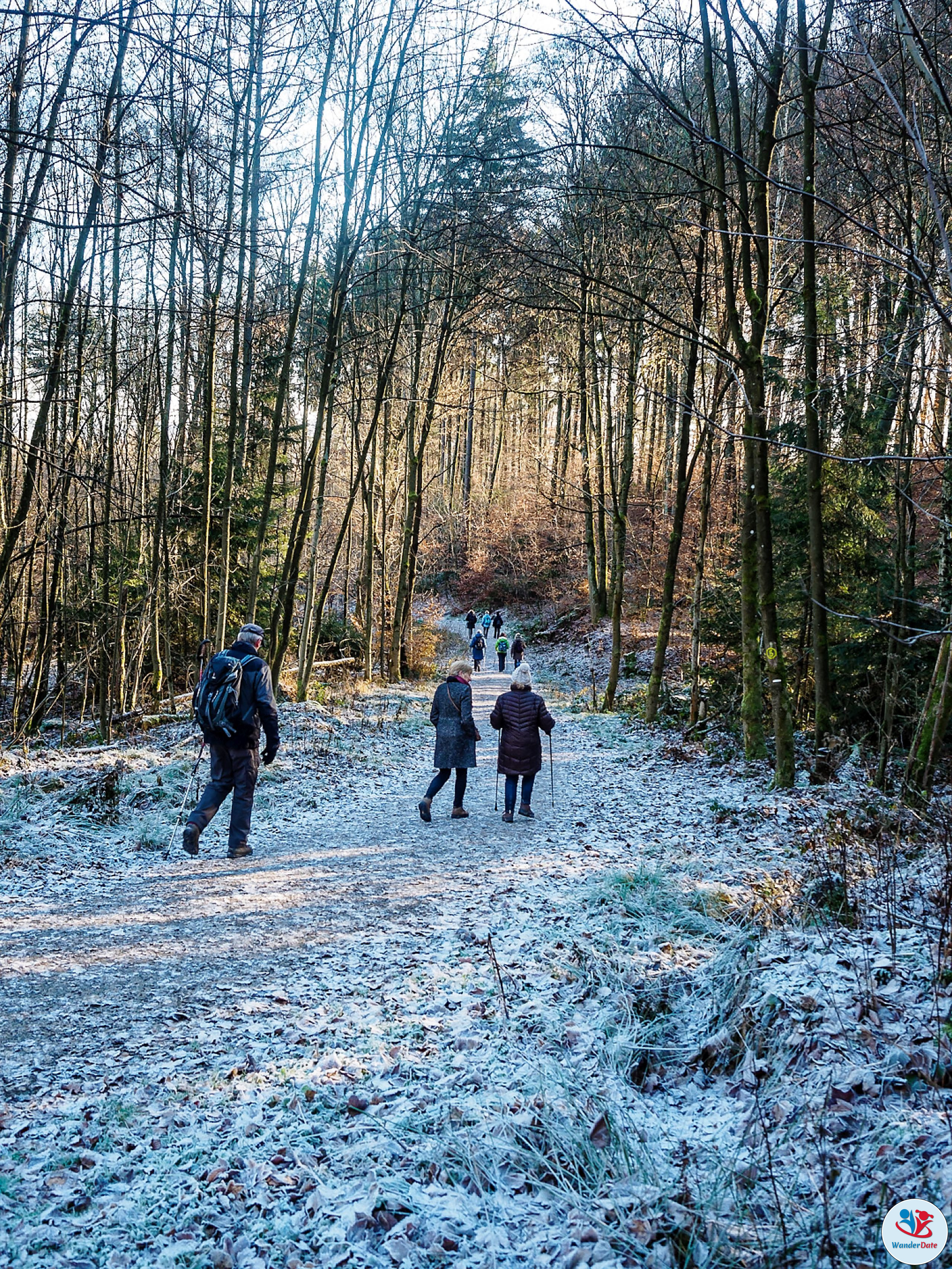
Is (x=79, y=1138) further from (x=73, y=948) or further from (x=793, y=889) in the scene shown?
(x=793, y=889)

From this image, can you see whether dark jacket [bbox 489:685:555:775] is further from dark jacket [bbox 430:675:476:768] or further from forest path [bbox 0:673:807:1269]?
forest path [bbox 0:673:807:1269]

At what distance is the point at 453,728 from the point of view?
30.9ft

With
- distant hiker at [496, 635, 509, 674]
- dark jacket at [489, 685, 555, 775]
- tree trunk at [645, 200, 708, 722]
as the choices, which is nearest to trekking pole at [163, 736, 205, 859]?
dark jacket at [489, 685, 555, 775]

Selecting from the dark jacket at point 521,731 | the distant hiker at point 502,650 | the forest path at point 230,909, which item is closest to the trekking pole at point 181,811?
the forest path at point 230,909

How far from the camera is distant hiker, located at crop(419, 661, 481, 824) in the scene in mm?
9359

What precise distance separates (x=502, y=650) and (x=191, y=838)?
20747mm

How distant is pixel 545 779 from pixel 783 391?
7139mm

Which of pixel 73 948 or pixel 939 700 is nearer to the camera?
pixel 73 948

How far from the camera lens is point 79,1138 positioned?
3424mm

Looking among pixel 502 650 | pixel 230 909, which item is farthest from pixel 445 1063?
pixel 502 650

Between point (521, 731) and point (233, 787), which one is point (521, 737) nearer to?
Answer: point (521, 731)

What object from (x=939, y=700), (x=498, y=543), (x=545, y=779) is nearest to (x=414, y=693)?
(x=545, y=779)

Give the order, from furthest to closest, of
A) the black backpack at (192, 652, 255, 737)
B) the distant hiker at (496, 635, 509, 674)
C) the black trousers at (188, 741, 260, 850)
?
the distant hiker at (496, 635, 509, 674) < the black trousers at (188, 741, 260, 850) < the black backpack at (192, 652, 255, 737)

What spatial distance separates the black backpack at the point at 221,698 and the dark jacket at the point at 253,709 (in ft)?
0.15
